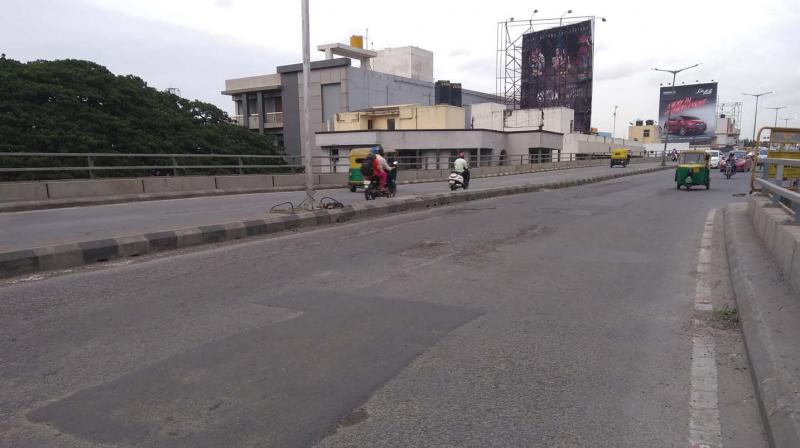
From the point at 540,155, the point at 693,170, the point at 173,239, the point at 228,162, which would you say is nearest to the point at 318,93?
the point at 228,162

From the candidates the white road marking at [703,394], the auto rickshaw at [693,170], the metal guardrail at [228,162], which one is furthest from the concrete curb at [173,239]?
the auto rickshaw at [693,170]

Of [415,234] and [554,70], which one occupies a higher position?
[554,70]

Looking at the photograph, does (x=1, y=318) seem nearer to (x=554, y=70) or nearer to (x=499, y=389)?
(x=499, y=389)

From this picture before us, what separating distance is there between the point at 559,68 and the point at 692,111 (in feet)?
123

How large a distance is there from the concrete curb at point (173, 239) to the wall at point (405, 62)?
45.1m

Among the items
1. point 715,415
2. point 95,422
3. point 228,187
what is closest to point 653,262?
point 715,415

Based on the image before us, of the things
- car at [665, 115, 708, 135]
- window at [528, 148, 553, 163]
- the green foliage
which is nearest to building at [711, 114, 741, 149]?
car at [665, 115, 708, 135]

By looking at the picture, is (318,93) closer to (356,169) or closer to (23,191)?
(356,169)

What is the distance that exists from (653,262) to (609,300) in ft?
8.10

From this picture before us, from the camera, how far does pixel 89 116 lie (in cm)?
2681

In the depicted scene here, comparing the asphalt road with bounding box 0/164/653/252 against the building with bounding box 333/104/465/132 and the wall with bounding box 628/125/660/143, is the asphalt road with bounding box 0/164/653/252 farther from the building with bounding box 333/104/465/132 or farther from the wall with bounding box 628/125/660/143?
the wall with bounding box 628/125/660/143

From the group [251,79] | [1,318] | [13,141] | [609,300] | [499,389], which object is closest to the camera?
[499,389]

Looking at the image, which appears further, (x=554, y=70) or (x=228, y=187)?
(x=554, y=70)

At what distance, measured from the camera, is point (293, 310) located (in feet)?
17.3
